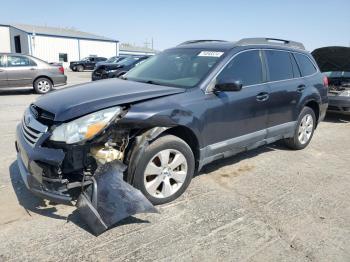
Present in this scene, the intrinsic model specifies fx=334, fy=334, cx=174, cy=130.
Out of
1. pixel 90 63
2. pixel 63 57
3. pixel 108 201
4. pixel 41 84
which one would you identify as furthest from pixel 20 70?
pixel 63 57

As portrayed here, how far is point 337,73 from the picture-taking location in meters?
9.39

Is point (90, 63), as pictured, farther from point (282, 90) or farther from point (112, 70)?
point (282, 90)

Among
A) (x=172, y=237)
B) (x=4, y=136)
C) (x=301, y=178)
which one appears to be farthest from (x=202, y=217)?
(x=4, y=136)

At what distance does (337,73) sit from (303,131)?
455cm

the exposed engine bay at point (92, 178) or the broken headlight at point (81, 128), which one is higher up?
the broken headlight at point (81, 128)

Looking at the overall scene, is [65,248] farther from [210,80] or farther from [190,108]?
[210,80]

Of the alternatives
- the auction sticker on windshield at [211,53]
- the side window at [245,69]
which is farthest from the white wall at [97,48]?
the side window at [245,69]

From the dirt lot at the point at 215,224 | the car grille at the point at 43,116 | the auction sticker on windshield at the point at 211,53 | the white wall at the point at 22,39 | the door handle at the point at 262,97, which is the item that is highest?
the white wall at the point at 22,39

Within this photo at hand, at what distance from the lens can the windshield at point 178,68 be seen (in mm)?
4152

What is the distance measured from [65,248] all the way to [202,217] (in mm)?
1364

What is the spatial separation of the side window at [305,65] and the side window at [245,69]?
1274 millimetres

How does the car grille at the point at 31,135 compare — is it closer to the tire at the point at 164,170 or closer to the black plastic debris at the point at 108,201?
the black plastic debris at the point at 108,201

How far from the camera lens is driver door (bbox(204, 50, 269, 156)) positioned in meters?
4.04

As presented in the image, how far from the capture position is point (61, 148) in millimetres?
3076
